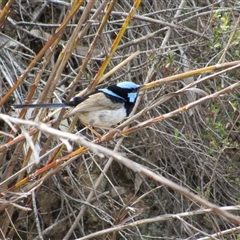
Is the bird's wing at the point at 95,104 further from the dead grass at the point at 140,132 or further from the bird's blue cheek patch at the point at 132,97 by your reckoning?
the dead grass at the point at 140,132

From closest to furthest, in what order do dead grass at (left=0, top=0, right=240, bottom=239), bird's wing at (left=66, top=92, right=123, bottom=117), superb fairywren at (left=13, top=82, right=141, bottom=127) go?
bird's wing at (left=66, top=92, right=123, bottom=117), superb fairywren at (left=13, top=82, right=141, bottom=127), dead grass at (left=0, top=0, right=240, bottom=239)

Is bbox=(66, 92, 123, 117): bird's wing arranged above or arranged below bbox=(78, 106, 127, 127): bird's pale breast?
above

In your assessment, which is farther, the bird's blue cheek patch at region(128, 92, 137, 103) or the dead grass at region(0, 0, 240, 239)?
the dead grass at region(0, 0, 240, 239)

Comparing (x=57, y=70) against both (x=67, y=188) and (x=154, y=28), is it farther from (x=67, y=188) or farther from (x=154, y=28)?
(x=154, y=28)

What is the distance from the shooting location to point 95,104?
3.40 m

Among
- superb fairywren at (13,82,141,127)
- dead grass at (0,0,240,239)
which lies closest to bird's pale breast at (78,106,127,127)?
superb fairywren at (13,82,141,127)

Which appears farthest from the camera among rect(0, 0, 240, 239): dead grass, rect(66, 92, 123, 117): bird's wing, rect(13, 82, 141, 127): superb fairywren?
rect(0, 0, 240, 239): dead grass

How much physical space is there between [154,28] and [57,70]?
1.81 metres

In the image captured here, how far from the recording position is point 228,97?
4359 millimetres

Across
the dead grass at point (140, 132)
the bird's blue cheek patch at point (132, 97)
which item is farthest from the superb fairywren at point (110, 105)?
the dead grass at point (140, 132)

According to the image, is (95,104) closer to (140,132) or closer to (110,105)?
(110,105)

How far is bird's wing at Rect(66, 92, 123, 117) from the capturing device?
10.7 ft

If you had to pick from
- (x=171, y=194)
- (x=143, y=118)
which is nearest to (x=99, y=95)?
(x=143, y=118)

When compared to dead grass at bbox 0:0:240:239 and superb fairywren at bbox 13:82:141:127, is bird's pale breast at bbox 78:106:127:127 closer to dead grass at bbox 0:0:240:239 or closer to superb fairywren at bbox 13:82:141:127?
superb fairywren at bbox 13:82:141:127
